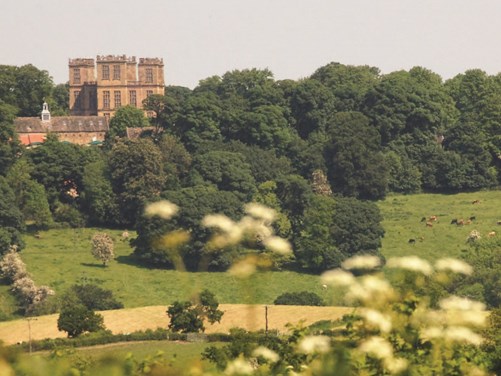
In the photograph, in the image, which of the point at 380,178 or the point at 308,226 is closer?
the point at 308,226

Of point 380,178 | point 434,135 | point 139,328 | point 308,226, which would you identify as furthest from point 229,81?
point 139,328

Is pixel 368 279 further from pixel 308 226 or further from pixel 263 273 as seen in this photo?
pixel 308 226

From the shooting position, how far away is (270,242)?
10336 mm

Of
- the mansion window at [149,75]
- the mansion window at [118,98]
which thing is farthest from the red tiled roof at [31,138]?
the mansion window at [149,75]

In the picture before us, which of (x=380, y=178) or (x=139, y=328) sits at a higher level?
(x=380, y=178)

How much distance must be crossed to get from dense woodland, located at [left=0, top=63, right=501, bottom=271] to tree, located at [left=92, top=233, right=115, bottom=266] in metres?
1.94

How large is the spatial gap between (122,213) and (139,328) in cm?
2438

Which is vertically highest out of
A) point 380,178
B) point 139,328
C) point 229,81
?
point 229,81

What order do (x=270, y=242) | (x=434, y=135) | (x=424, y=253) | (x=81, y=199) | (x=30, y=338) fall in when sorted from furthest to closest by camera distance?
(x=434, y=135)
(x=81, y=199)
(x=424, y=253)
(x=30, y=338)
(x=270, y=242)

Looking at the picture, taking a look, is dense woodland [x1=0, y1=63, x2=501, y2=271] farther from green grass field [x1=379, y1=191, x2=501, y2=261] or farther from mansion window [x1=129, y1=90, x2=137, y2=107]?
mansion window [x1=129, y1=90, x2=137, y2=107]

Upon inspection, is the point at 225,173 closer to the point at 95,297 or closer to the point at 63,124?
the point at 95,297

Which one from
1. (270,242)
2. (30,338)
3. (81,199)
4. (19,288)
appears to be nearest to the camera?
(270,242)

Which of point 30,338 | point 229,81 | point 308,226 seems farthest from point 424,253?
point 229,81

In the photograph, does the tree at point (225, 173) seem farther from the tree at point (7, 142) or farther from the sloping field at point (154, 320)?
the sloping field at point (154, 320)
